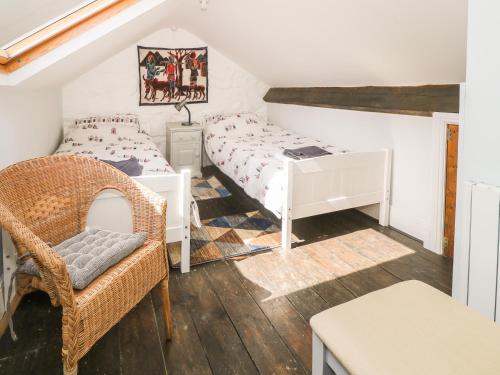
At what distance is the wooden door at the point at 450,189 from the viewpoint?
242cm

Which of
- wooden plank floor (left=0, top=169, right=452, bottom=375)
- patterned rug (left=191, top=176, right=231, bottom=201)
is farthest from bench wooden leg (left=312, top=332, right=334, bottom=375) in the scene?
patterned rug (left=191, top=176, right=231, bottom=201)

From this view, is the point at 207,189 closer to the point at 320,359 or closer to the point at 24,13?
the point at 24,13

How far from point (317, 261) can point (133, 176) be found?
1.27 meters

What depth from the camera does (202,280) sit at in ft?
7.22

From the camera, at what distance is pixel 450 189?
2488 mm

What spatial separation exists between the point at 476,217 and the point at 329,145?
242 cm

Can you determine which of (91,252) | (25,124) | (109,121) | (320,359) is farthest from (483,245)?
(109,121)

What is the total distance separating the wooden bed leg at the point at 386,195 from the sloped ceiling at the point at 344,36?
0.58 metres

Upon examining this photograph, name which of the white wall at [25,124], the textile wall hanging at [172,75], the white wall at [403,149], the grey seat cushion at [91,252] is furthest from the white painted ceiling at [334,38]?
the grey seat cushion at [91,252]

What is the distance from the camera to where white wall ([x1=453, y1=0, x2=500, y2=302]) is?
1.23m

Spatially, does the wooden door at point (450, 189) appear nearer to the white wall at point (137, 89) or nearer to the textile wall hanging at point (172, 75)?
the white wall at point (137, 89)

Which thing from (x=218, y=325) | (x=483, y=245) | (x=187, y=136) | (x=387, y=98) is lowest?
(x=218, y=325)

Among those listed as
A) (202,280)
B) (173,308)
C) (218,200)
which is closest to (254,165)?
(218,200)

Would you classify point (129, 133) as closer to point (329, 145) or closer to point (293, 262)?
point (329, 145)
